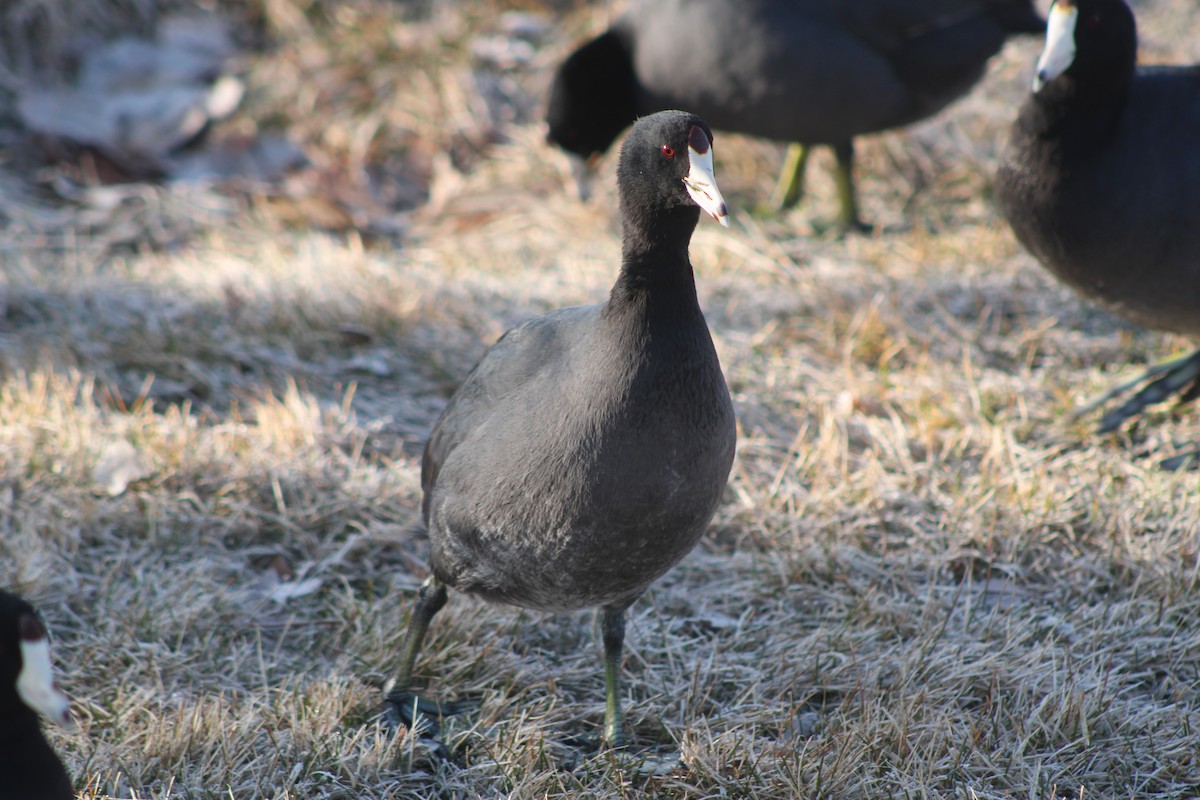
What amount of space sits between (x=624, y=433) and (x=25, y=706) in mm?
1061

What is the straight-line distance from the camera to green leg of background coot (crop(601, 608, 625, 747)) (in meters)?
2.46

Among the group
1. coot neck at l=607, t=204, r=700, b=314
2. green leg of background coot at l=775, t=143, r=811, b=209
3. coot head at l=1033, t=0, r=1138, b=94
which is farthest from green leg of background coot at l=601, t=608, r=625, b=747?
green leg of background coot at l=775, t=143, r=811, b=209

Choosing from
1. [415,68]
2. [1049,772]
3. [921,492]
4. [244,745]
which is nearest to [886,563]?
[921,492]

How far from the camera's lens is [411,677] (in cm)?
258

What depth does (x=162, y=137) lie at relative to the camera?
20.2ft

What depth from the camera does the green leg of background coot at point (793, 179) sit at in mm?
5727

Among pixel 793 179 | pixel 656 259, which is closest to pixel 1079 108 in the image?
pixel 656 259

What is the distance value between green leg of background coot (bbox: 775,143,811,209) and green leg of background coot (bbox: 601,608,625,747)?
373 centimetres

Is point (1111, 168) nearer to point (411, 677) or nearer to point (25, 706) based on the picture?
point (411, 677)

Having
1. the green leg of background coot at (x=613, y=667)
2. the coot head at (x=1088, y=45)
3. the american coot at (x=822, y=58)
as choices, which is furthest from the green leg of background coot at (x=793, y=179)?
the green leg of background coot at (x=613, y=667)

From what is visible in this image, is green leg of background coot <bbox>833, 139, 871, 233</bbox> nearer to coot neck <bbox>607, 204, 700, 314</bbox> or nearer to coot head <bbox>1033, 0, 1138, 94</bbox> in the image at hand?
coot head <bbox>1033, 0, 1138, 94</bbox>

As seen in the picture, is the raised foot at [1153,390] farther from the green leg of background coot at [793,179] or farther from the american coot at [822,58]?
the green leg of background coot at [793,179]

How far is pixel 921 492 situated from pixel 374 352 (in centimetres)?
194

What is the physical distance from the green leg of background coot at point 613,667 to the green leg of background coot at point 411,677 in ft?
1.16
